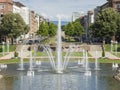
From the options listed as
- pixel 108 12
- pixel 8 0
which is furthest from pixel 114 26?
pixel 8 0

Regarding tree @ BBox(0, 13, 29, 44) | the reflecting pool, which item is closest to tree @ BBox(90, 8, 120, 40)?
tree @ BBox(0, 13, 29, 44)

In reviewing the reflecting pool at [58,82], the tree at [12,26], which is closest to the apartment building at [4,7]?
the tree at [12,26]

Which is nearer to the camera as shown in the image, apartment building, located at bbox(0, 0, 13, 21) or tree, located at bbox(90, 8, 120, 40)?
tree, located at bbox(90, 8, 120, 40)

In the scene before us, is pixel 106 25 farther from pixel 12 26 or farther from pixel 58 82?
pixel 58 82

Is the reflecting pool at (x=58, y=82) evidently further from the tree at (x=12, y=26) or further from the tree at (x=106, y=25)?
the tree at (x=12, y=26)

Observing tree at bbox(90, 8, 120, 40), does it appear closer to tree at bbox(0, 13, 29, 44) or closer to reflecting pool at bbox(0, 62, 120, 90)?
tree at bbox(0, 13, 29, 44)

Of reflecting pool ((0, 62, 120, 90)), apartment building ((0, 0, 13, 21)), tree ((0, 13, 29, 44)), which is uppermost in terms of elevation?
apartment building ((0, 0, 13, 21))

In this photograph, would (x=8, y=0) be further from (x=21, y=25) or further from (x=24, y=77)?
(x=24, y=77)

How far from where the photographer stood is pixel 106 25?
118875mm

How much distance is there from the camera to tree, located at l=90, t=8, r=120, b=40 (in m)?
119

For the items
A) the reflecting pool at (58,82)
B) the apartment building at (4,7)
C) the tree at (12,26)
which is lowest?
the reflecting pool at (58,82)

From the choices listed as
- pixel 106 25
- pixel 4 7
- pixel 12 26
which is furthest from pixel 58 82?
pixel 4 7

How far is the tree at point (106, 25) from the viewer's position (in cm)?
11888

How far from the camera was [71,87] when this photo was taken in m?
44.2
